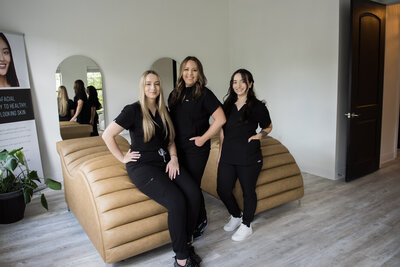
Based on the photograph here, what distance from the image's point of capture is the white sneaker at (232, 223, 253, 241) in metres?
2.57

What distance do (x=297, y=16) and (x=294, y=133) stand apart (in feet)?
5.30

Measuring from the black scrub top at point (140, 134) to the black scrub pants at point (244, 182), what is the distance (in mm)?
589

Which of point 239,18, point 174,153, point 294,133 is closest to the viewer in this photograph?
point 174,153

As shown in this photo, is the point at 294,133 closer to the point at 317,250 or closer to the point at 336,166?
the point at 336,166

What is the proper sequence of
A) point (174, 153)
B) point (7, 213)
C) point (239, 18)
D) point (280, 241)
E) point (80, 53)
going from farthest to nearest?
1. point (239, 18)
2. point (80, 53)
3. point (7, 213)
4. point (280, 241)
5. point (174, 153)

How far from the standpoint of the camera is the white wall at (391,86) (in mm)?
4355

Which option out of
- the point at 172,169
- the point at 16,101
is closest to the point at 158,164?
the point at 172,169

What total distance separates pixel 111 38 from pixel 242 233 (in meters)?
3.09

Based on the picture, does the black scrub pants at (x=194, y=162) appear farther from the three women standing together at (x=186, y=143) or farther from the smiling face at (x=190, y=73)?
the smiling face at (x=190, y=73)

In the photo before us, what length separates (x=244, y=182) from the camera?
2.59m

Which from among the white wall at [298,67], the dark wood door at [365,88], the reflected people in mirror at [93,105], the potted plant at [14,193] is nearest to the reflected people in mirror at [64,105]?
the reflected people in mirror at [93,105]

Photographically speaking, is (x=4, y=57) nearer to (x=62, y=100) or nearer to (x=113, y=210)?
(x=62, y=100)

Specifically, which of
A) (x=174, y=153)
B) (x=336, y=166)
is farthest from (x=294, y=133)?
(x=174, y=153)

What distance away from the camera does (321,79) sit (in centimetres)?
402
